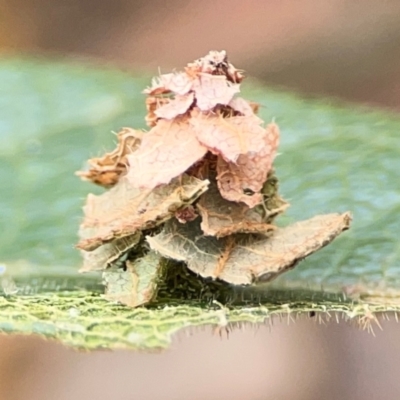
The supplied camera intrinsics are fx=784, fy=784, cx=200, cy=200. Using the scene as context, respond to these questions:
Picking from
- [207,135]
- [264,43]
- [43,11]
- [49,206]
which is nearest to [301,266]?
[207,135]

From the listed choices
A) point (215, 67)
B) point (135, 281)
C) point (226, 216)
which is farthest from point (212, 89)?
point (135, 281)

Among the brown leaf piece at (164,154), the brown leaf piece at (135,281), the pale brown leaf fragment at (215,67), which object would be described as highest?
the pale brown leaf fragment at (215,67)

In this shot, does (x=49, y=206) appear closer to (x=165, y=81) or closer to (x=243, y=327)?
(x=165, y=81)

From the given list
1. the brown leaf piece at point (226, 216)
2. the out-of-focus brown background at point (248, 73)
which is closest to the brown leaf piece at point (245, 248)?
the brown leaf piece at point (226, 216)

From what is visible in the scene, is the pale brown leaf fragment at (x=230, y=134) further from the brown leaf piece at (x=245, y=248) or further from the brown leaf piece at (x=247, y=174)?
the brown leaf piece at (x=245, y=248)

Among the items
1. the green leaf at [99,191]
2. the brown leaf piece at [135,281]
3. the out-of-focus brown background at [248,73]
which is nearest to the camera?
the green leaf at [99,191]

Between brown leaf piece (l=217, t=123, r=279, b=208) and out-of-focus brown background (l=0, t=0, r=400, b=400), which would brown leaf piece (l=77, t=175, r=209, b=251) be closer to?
brown leaf piece (l=217, t=123, r=279, b=208)
